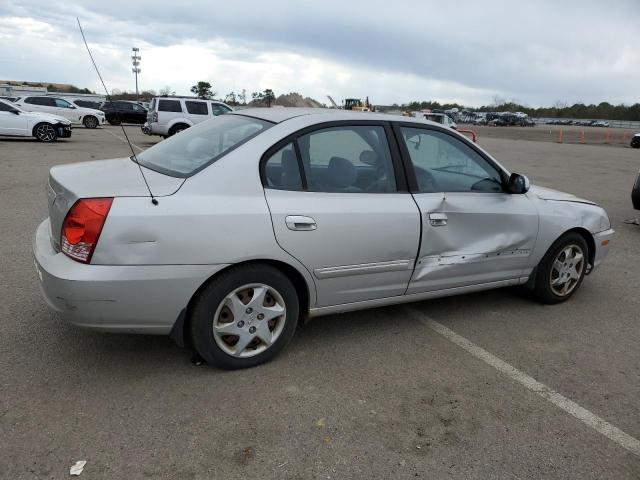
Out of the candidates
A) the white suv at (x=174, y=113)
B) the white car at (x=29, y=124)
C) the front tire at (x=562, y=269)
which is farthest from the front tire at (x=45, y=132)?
the front tire at (x=562, y=269)

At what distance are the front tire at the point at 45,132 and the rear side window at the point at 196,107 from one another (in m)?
4.60

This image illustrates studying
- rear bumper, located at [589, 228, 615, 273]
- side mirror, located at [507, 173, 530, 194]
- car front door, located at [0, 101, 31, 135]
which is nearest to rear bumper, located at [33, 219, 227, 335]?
side mirror, located at [507, 173, 530, 194]

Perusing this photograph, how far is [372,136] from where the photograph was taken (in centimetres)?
365

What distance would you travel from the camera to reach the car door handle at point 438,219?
365 cm

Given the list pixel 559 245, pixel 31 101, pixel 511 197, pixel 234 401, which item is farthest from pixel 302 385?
pixel 31 101

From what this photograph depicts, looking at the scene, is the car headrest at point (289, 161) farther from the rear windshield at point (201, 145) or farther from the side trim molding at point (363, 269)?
the side trim molding at point (363, 269)

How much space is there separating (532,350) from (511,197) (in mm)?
1178

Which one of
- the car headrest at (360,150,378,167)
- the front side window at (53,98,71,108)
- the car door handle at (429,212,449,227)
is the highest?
the car headrest at (360,150,378,167)

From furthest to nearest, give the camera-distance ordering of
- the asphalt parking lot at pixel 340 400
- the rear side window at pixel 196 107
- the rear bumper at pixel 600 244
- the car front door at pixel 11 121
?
the rear side window at pixel 196 107, the car front door at pixel 11 121, the rear bumper at pixel 600 244, the asphalt parking lot at pixel 340 400

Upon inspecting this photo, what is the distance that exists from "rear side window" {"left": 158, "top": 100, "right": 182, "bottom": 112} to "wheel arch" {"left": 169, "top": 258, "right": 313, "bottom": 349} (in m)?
17.4

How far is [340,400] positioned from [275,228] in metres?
1.04

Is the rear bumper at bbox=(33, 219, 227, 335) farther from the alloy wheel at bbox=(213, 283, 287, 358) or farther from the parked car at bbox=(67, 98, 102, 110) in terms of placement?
A: the parked car at bbox=(67, 98, 102, 110)

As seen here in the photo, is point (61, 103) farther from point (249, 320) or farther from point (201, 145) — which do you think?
point (249, 320)

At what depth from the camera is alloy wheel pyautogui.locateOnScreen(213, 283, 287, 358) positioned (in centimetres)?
307
